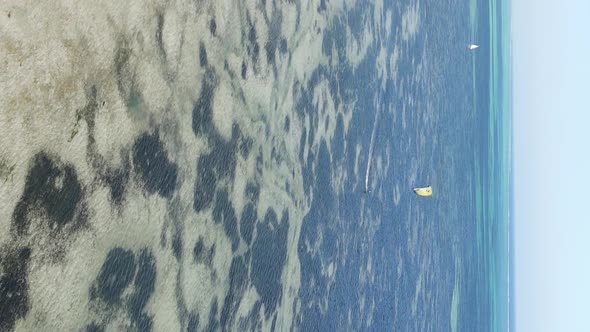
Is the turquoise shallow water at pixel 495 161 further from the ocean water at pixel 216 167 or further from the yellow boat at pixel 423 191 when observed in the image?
the ocean water at pixel 216 167

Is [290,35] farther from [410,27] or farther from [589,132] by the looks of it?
[589,132]

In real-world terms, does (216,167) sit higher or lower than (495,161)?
higher

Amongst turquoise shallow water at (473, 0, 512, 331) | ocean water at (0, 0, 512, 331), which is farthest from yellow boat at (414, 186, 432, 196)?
turquoise shallow water at (473, 0, 512, 331)

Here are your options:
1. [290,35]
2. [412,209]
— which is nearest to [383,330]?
[412,209]

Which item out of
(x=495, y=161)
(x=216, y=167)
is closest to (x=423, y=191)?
(x=216, y=167)

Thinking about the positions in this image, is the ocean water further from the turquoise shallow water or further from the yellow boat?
the turquoise shallow water

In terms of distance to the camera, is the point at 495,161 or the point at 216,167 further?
the point at 495,161

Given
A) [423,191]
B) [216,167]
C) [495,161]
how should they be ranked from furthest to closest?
[495,161]
[423,191]
[216,167]

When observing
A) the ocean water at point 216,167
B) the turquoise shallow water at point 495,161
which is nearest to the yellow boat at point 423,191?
the ocean water at point 216,167

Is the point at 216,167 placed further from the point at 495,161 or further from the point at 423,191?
the point at 495,161
